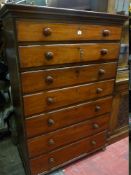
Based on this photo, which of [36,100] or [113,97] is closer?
[36,100]

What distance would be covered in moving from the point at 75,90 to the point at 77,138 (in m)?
0.47

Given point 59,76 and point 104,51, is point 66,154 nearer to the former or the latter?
point 59,76

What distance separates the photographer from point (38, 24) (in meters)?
1.19

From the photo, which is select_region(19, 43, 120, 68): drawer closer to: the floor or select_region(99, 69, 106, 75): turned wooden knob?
select_region(99, 69, 106, 75): turned wooden knob

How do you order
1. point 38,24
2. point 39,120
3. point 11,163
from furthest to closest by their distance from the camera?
point 11,163, point 39,120, point 38,24

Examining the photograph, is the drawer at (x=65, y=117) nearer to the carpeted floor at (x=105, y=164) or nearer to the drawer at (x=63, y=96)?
the drawer at (x=63, y=96)

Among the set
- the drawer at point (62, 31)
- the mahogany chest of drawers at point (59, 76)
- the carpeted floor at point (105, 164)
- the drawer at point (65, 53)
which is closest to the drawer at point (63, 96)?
the mahogany chest of drawers at point (59, 76)

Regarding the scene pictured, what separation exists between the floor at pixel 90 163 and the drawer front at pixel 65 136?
30cm

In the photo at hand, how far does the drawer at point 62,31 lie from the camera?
1.17 m

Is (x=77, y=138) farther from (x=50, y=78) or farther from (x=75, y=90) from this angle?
(x=50, y=78)

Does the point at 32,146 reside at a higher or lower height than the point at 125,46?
lower

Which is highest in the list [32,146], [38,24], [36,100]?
[38,24]

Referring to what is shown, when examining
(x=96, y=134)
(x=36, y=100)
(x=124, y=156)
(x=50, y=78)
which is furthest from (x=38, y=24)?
(x=124, y=156)

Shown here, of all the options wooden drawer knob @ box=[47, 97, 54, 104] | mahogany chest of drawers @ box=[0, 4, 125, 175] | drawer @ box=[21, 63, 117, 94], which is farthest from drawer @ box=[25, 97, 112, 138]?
drawer @ box=[21, 63, 117, 94]
